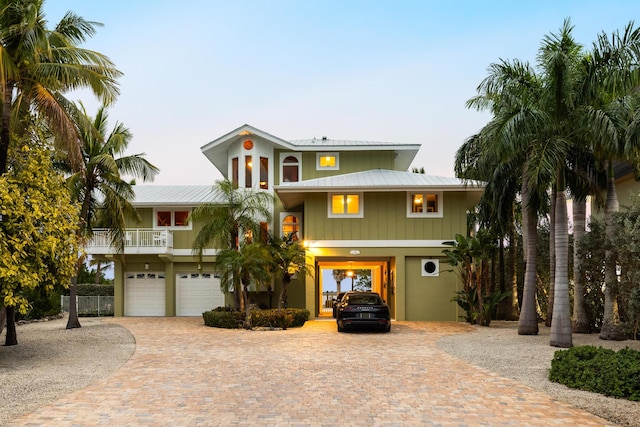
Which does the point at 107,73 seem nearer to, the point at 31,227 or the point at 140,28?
the point at 31,227

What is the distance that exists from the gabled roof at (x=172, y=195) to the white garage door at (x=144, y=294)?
368cm

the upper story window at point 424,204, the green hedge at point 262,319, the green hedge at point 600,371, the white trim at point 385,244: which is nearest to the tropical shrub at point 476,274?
the white trim at point 385,244

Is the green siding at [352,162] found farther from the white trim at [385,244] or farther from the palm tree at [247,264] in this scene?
the palm tree at [247,264]

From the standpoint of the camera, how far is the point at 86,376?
408 inches

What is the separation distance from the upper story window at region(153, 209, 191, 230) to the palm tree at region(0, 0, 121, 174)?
1222cm

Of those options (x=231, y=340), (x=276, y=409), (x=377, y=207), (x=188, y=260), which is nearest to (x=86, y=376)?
(x=276, y=409)

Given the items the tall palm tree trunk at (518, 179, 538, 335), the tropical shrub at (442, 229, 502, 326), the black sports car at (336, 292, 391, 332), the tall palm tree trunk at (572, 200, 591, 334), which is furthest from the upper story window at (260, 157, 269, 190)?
the tall palm tree trunk at (572, 200, 591, 334)

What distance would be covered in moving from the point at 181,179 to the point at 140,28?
79122mm

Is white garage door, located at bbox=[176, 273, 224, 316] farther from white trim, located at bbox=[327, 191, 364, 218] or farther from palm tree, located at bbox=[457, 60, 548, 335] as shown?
palm tree, located at bbox=[457, 60, 548, 335]

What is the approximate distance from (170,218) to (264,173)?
5330 millimetres

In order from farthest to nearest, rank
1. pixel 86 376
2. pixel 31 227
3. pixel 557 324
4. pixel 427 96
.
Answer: pixel 427 96 < pixel 557 324 < pixel 31 227 < pixel 86 376

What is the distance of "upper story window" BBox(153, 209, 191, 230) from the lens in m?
26.5

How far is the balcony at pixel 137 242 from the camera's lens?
82.4ft

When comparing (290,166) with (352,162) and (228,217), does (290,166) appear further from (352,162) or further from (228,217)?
(228,217)
